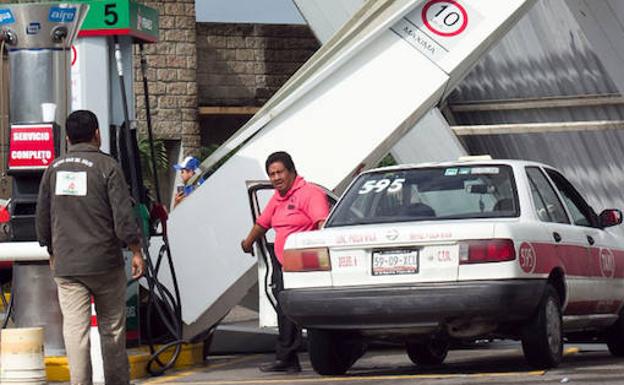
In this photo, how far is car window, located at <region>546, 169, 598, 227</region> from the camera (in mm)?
13367

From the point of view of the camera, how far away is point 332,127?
14.7m

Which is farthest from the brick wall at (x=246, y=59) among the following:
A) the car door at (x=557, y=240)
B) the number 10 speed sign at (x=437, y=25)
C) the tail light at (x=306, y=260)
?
the tail light at (x=306, y=260)

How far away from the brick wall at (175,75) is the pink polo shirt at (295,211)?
13667 mm

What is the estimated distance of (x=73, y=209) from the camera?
10906 mm

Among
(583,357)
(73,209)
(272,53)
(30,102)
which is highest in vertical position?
(272,53)

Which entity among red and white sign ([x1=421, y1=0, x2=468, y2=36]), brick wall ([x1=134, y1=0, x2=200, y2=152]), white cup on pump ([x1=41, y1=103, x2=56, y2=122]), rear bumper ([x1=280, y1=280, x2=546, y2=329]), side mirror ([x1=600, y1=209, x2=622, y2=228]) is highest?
brick wall ([x1=134, y1=0, x2=200, y2=152])

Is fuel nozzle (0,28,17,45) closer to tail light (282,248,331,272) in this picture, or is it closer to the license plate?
tail light (282,248,331,272)

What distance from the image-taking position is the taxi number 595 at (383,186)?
1272 cm

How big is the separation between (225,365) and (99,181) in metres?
4.01

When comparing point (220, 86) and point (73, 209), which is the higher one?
point (220, 86)

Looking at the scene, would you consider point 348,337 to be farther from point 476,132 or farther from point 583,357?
point 476,132

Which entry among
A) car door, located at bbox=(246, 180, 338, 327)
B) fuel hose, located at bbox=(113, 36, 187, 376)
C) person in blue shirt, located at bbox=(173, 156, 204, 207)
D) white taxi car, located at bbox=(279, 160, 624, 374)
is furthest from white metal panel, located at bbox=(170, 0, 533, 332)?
white taxi car, located at bbox=(279, 160, 624, 374)

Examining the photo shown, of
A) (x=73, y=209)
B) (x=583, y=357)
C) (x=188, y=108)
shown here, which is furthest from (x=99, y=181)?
(x=188, y=108)

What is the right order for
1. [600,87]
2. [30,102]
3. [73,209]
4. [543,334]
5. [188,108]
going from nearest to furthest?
[73,209]
[543,334]
[30,102]
[600,87]
[188,108]
